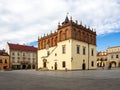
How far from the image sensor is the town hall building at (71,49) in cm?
4841

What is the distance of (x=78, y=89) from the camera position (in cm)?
1066

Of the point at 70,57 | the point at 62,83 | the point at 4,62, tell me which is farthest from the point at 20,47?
the point at 62,83

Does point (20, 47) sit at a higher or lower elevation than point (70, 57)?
higher

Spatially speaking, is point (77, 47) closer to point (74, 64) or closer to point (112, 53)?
point (74, 64)

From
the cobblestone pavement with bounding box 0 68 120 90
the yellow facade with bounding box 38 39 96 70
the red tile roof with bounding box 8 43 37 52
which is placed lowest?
the cobblestone pavement with bounding box 0 68 120 90

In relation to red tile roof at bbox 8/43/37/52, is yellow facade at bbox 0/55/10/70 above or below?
below

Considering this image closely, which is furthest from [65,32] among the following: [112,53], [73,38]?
[112,53]

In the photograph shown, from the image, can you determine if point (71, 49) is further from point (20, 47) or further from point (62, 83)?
point (20, 47)

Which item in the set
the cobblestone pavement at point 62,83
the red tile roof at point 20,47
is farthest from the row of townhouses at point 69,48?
the cobblestone pavement at point 62,83

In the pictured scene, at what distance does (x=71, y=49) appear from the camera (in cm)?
4775

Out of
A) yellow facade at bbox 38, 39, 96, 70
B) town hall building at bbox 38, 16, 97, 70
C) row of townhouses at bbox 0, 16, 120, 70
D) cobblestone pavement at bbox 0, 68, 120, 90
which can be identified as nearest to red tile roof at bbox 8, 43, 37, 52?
row of townhouses at bbox 0, 16, 120, 70

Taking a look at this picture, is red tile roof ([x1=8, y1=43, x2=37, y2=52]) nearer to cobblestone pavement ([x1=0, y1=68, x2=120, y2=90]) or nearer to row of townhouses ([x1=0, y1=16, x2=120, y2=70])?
row of townhouses ([x1=0, y1=16, x2=120, y2=70])

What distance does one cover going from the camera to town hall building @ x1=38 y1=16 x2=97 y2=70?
48.4 m

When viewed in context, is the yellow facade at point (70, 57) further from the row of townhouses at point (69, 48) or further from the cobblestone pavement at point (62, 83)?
the cobblestone pavement at point (62, 83)
